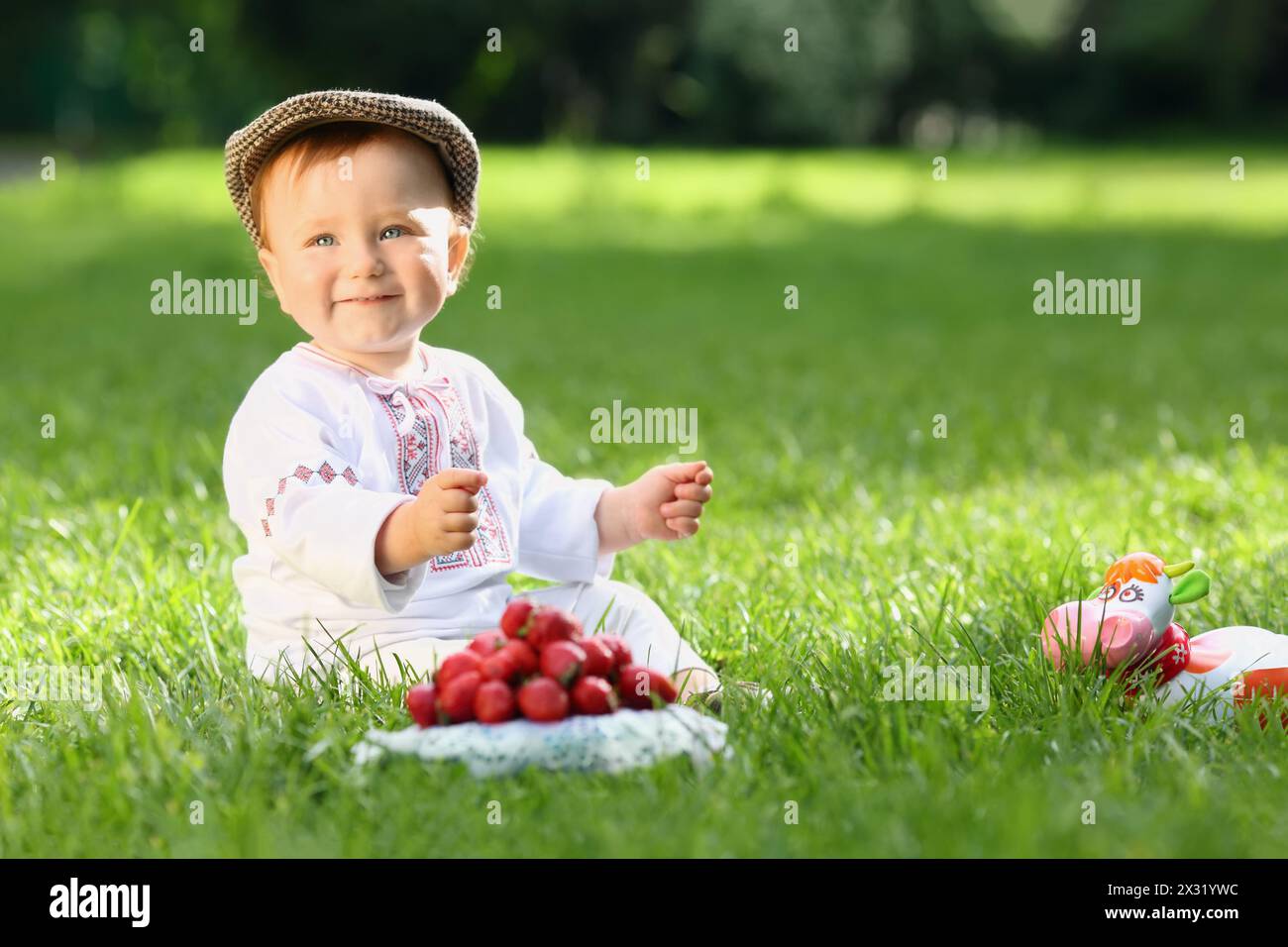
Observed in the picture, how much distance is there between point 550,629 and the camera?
243 centimetres

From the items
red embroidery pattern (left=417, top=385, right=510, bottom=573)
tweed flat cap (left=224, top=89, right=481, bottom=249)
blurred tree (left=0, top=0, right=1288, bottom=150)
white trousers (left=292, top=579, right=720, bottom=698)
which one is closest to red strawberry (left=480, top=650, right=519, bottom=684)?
white trousers (left=292, top=579, right=720, bottom=698)

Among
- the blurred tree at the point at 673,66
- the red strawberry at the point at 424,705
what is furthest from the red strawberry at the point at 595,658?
the blurred tree at the point at 673,66

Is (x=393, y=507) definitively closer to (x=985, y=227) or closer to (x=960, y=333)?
(x=960, y=333)

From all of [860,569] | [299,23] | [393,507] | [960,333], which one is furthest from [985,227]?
[299,23]

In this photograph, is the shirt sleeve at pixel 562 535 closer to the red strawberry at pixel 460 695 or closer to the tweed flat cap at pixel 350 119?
the tweed flat cap at pixel 350 119

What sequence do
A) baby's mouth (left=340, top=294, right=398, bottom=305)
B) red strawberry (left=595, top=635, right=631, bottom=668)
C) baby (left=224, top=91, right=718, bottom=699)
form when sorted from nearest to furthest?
red strawberry (left=595, top=635, right=631, bottom=668)
baby (left=224, top=91, right=718, bottom=699)
baby's mouth (left=340, top=294, right=398, bottom=305)

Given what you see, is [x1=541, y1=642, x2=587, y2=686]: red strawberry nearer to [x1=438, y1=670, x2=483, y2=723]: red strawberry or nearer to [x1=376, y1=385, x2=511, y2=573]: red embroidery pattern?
[x1=438, y1=670, x2=483, y2=723]: red strawberry

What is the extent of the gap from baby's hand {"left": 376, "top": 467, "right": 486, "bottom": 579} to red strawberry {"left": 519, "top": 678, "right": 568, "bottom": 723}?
30 cm

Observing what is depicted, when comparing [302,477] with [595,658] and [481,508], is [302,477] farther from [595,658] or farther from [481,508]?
[595,658]

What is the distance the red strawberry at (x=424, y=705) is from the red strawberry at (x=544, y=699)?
0.15m

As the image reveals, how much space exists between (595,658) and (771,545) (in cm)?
184

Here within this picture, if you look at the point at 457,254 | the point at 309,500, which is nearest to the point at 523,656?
the point at 309,500

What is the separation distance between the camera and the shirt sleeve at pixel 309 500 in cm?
267

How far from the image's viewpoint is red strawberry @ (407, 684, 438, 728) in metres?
2.43
